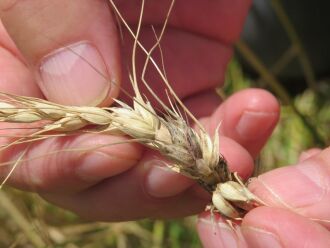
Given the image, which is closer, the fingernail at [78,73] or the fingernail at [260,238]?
the fingernail at [260,238]

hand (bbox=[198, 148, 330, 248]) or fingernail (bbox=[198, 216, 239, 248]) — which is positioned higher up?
hand (bbox=[198, 148, 330, 248])

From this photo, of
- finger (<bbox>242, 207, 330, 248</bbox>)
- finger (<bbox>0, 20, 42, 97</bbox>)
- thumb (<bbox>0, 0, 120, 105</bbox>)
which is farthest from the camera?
finger (<bbox>0, 20, 42, 97</bbox>)

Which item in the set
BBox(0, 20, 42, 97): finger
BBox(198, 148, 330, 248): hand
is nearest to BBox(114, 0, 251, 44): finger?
BBox(0, 20, 42, 97): finger

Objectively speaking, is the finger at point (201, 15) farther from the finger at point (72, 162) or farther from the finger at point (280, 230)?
the finger at point (280, 230)

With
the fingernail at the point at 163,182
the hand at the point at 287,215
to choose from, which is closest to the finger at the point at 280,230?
the hand at the point at 287,215

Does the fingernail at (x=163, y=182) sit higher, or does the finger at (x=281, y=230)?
the finger at (x=281, y=230)

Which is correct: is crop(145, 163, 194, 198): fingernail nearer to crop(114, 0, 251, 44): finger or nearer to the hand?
the hand
